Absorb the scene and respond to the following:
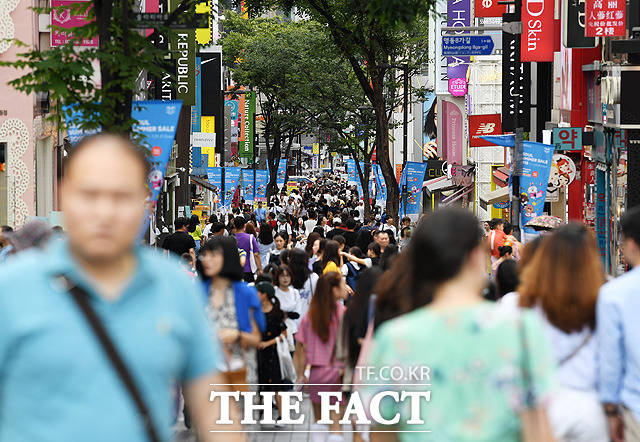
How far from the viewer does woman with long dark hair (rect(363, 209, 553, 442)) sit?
3752 mm

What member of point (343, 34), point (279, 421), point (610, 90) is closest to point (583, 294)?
point (279, 421)

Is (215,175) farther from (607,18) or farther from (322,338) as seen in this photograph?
(322,338)

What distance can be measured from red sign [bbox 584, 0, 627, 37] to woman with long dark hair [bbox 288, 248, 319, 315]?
8843 millimetres

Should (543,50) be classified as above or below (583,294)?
above

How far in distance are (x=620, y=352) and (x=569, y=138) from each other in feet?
64.3

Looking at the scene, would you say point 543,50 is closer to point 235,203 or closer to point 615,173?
point 615,173

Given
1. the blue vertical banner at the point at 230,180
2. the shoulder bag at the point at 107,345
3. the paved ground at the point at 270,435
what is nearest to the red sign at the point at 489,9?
the blue vertical banner at the point at 230,180

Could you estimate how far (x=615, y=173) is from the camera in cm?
2164

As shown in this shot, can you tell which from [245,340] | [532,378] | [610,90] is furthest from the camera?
[610,90]

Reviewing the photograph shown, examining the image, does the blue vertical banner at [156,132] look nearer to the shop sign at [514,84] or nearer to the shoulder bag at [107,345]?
the shoulder bag at [107,345]

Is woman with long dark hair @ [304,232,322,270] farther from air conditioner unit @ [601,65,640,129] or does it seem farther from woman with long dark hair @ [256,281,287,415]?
woman with long dark hair @ [256,281,287,415]

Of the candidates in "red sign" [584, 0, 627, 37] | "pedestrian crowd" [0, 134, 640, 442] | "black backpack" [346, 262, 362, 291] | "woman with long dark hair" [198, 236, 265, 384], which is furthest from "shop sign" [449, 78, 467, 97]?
"pedestrian crowd" [0, 134, 640, 442]

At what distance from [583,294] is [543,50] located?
19.8 m

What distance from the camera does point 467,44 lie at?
82.7 feet
